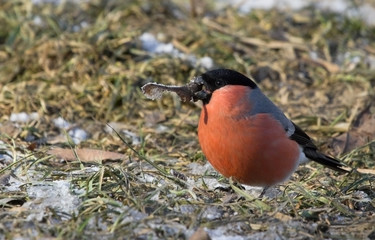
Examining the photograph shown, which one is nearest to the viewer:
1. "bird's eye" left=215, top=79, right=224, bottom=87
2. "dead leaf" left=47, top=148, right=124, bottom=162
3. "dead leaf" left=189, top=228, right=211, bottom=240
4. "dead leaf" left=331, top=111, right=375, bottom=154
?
"dead leaf" left=189, top=228, right=211, bottom=240

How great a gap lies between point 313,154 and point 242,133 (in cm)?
84

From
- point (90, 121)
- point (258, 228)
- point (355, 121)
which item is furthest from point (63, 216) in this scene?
point (355, 121)

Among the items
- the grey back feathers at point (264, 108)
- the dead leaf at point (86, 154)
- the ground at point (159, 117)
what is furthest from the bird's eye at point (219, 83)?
the dead leaf at point (86, 154)

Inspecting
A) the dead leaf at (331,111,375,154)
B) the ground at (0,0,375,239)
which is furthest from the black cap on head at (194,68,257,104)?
the dead leaf at (331,111,375,154)

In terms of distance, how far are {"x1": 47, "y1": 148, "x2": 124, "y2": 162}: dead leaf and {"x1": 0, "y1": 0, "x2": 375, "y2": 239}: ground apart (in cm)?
1

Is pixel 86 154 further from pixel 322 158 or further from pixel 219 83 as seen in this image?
pixel 322 158

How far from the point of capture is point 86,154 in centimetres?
478

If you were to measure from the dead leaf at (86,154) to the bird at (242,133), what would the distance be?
0.93 metres

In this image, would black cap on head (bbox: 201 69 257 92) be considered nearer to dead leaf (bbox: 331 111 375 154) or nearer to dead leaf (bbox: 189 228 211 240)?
dead leaf (bbox: 189 228 211 240)

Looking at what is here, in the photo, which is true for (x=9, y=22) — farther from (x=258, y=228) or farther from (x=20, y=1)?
(x=258, y=228)

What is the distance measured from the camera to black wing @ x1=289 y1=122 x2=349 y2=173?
4539 mm

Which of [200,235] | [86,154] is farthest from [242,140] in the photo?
[86,154]

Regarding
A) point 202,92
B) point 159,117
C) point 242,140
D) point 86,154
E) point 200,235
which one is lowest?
point 159,117

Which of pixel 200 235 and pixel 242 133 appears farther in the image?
pixel 242 133
